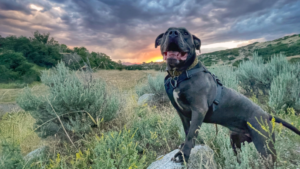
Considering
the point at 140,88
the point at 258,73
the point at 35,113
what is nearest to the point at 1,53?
the point at 140,88

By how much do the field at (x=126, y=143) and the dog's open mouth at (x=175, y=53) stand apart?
1.02 m

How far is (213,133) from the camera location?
264cm

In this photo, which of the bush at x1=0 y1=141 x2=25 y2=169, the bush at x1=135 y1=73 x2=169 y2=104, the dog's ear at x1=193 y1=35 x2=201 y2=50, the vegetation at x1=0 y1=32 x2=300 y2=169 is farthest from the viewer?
the bush at x1=135 y1=73 x2=169 y2=104

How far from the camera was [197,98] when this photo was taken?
1595 mm

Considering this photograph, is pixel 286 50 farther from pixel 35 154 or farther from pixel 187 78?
pixel 35 154

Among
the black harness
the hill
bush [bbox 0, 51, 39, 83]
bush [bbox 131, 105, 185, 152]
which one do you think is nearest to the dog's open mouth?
the black harness

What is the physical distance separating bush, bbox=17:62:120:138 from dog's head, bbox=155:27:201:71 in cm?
227

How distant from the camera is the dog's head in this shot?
158 centimetres

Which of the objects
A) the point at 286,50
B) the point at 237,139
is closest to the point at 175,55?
the point at 237,139

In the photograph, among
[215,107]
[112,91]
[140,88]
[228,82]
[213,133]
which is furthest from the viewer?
[140,88]

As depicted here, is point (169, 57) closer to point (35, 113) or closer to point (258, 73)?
point (35, 113)

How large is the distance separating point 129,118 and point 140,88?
167 inches

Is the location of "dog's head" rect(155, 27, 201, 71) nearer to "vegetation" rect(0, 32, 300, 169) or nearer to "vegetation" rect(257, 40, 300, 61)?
"vegetation" rect(0, 32, 300, 169)

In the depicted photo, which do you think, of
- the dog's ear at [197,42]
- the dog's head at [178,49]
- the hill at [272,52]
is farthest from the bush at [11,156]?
the hill at [272,52]
